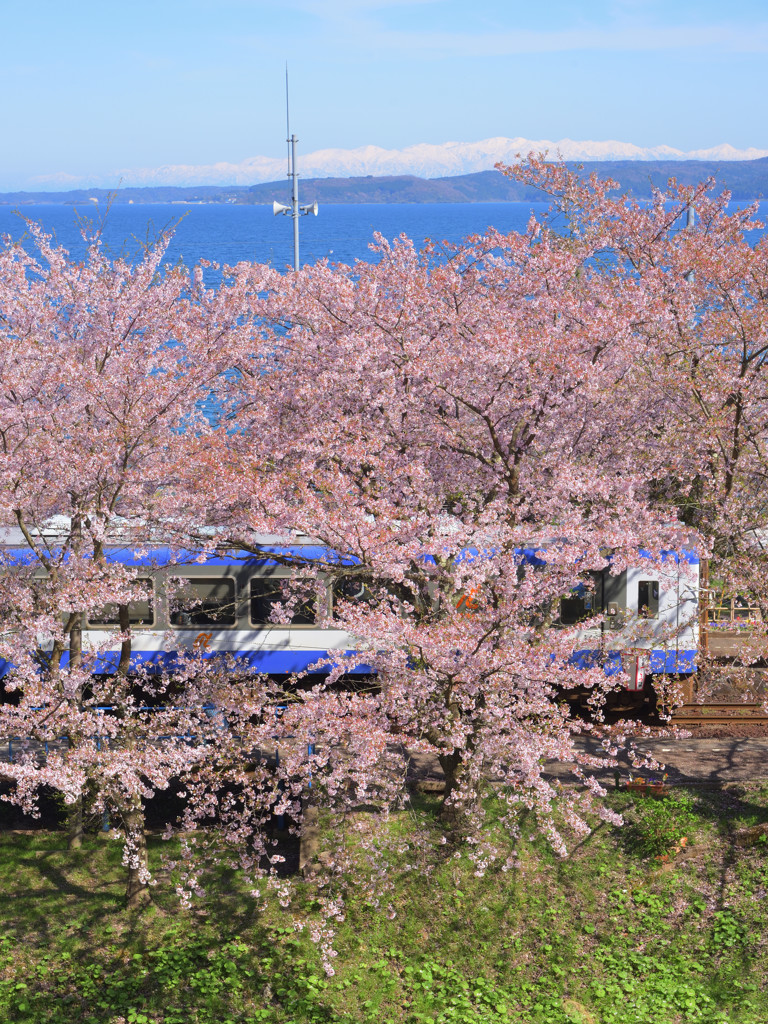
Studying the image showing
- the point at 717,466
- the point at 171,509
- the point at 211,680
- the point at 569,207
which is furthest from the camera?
the point at 569,207

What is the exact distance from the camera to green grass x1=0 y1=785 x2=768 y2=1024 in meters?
9.95

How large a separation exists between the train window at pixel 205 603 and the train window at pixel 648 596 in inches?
264

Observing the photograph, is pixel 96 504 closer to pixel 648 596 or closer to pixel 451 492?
pixel 451 492

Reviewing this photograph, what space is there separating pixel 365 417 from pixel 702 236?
7.80 metres

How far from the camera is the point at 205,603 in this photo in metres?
15.5

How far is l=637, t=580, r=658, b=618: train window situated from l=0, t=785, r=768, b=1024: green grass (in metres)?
3.81

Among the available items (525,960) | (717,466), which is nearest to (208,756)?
(525,960)

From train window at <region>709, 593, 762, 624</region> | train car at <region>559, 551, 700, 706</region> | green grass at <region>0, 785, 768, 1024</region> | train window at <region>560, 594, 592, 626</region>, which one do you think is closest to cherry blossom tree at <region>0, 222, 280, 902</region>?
green grass at <region>0, 785, 768, 1024</region>

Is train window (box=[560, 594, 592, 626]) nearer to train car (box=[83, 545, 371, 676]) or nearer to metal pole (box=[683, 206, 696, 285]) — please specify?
train car (box=[83, 545, 371, 676])

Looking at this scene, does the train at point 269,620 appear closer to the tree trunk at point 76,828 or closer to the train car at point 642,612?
the train car at point 642,612

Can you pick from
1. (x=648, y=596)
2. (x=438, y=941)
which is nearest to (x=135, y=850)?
(x=438, y=941)

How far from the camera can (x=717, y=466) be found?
45.1 feet

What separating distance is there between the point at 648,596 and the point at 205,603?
736cm

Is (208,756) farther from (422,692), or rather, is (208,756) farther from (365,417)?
(365,417)
